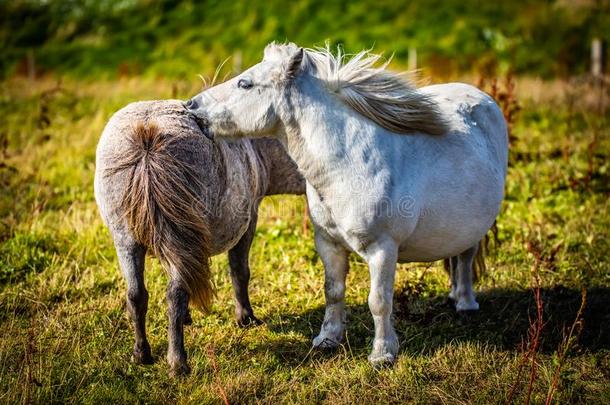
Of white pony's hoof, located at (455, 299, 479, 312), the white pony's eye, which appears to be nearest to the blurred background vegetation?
white pony's hoof, located at (455, 299, 479, 312)

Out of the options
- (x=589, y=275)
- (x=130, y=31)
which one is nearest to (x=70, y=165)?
(x=589, y=275)

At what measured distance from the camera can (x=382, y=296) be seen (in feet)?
13.6

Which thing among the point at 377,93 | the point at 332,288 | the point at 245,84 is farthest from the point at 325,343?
the point at 245,84

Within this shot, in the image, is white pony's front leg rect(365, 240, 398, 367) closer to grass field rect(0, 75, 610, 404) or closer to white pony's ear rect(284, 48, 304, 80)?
grass field rect(0, 75, 610, 404)

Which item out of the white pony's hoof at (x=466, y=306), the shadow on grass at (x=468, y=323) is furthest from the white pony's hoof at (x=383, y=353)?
the white pony's hoof at (x=466, y=306)

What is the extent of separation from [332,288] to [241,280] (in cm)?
92

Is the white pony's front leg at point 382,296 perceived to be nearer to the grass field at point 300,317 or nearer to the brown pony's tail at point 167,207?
the grass field at point 300,317

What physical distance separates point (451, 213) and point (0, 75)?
19276mm

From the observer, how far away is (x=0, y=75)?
20.0m

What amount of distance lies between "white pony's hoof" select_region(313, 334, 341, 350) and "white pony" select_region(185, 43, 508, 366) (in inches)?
12.6

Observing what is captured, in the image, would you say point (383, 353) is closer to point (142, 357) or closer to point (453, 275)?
point (453, 275)

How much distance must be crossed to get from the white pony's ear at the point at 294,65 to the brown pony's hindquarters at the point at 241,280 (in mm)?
1535

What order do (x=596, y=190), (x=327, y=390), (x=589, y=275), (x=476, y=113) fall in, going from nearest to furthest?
1. (x=327, y=390)
2. (x=476, y=113)
3. (x=589, y=275)
4. (x=596, y=190)

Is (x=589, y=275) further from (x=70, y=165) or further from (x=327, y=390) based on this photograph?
(x=70, y=165)
